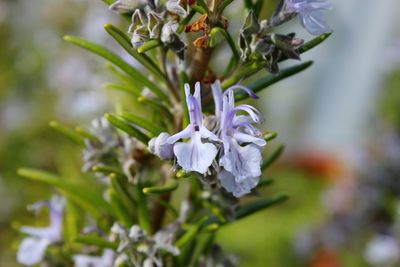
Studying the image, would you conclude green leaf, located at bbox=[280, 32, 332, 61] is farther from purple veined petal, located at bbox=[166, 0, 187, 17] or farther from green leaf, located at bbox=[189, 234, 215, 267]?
green leaf, located at bbox=[189, 234, 215, 267]

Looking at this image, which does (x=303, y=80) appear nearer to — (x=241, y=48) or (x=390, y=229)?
(x=390, y=229)

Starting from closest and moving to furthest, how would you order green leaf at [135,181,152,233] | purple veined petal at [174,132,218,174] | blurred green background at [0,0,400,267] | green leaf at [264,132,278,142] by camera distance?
1. purple veined petal at [174,132,218,174]
2. green leaf at [264,132,278,142]
3. green leaf at [135,181,152,233]
4. blurred green background at [0,0,400,267]

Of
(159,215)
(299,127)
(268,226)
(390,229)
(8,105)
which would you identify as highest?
(159,215)

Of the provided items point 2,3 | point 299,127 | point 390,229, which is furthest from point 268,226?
point 299,127

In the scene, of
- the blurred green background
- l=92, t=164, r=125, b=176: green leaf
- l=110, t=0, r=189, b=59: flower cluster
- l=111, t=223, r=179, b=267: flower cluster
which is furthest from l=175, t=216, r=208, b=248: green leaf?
the blurred green background

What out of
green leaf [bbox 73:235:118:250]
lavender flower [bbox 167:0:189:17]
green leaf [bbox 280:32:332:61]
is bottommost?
green leaf [bbox 73:235:118:250]

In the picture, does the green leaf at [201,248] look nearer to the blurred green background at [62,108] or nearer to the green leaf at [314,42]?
the green leaf at [314,42]
